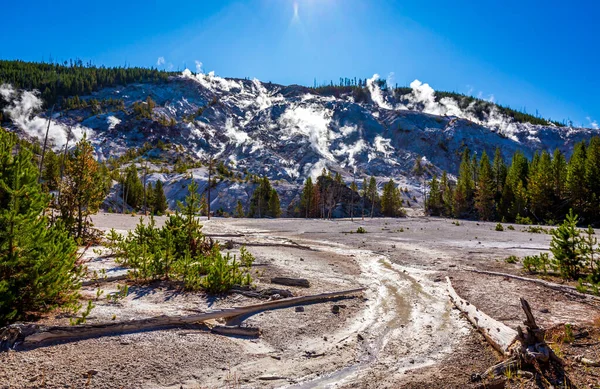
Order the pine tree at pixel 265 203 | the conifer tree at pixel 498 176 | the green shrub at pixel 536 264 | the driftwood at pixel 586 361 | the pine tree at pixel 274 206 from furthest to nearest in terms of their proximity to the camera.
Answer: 1. the conifer tree at pixel 498 176
2. the pine tree at pixel 265 203
3. the pine tree at pixel 274 206
4. the green shrub at pixel 536 264
5. the driftwood at pixel 586 361

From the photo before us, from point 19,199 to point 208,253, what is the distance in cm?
908

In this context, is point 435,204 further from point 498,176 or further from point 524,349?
point 524,349

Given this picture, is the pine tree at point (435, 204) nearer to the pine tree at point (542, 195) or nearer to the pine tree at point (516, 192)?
the pine tree at point (516, 192)

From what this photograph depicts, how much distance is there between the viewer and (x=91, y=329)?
22.2ft

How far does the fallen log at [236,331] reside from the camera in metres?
7.91

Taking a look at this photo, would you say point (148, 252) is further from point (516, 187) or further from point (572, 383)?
point (516, 187)

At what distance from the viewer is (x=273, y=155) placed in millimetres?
173500

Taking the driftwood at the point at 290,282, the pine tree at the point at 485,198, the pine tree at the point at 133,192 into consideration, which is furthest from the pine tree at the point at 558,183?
the pine tree at the point at 133,192

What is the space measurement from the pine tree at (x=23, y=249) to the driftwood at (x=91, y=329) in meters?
0.48

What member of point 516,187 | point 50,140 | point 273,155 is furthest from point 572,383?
point 50,140

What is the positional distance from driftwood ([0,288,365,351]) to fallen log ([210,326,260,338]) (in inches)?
18.4

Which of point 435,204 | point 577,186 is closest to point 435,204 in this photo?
point 435,204

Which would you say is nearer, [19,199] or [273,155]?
[19,199]

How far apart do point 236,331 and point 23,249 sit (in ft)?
15.0
